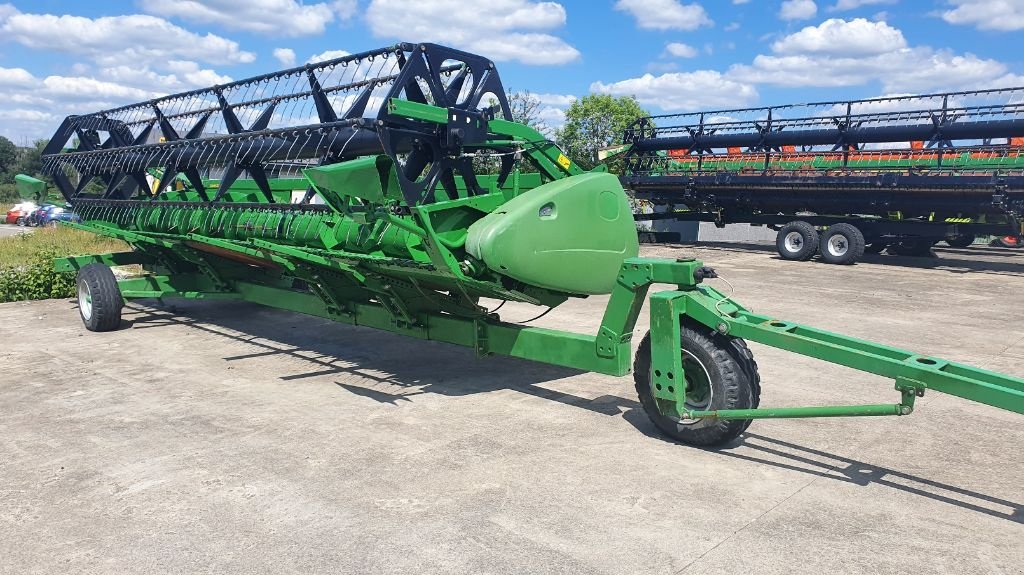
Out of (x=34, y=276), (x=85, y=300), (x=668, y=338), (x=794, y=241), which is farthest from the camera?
(x=794, y=241)

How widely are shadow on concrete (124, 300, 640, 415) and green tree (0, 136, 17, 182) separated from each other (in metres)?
75.1

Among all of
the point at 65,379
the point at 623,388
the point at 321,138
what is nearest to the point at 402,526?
the point at 623,388

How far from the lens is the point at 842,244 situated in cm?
1586

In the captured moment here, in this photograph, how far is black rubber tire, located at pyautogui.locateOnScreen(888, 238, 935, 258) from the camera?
1720 centimetres

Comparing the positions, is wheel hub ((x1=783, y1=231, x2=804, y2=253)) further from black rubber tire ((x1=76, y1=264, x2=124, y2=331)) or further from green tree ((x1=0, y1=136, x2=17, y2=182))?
green tree ((x1=0, y1=136, x2=17, y2=182))

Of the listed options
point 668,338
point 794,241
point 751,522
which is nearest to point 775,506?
point 751,522

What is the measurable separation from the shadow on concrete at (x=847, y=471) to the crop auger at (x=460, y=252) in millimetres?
241

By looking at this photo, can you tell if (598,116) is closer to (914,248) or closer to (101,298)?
(914,248)

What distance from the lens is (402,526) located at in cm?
346

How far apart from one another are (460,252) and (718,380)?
6.45ft

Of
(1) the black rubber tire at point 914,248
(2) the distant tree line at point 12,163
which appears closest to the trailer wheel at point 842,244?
(1) the black rubber tire at point 914,248

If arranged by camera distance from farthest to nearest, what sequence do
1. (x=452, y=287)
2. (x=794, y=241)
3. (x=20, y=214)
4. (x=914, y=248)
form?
1. (x=20, y=214)
2. (x=914, y=248)
3. (x=794, y=241)
4. (x=452, y=287)

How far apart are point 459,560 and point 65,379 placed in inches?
184

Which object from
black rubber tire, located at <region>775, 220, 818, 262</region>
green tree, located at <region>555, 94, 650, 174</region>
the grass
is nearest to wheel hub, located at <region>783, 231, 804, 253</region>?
black rubber tire, located at <region>775, 220, 818, 262</region>
